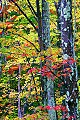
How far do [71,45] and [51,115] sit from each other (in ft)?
10.4

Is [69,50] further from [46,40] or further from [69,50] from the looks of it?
[46,40]

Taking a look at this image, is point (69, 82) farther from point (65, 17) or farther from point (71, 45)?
point (65, 17)

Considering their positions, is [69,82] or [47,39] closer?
[69,82]

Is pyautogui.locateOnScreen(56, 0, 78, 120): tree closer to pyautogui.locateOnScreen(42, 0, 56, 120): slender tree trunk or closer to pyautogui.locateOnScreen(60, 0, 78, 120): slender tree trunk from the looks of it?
pyautogui.locateOnScreen(60, 0, 78, 120): slender tree trunk

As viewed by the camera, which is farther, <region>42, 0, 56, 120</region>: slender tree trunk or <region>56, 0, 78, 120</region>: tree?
<region>42, 0, 56, 120</region>: slender tree trunk

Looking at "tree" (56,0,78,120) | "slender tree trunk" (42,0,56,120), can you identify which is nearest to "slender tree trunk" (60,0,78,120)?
"tree" (56,0,78,120)

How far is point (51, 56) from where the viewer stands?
6582 millimetres

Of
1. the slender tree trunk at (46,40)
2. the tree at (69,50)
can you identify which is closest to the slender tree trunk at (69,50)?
the tree at (69,50)

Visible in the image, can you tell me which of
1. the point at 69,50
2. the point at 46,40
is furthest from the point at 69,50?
the point at 46,40

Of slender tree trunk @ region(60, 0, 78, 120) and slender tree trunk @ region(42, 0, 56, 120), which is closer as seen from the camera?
slender tree trunk @ region(60, 0, 78, 120)

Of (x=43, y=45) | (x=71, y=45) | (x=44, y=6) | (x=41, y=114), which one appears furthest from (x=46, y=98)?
(x=71, y=45)

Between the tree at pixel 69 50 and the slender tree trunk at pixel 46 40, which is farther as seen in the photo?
the slender tree trunk at pixel 46 40

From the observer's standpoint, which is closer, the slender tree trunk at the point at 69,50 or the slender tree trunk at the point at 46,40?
the slender tree trunk at the point at 69,50

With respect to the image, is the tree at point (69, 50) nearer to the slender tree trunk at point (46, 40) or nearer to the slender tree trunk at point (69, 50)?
the slender tree trunk at point (69, 50)
